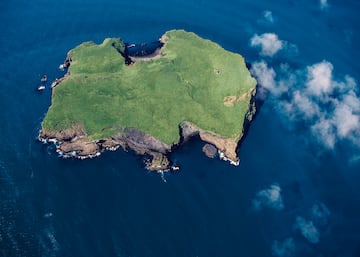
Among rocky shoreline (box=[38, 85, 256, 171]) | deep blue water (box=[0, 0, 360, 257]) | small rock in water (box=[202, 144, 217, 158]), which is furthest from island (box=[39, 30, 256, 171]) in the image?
deep blue water (box=[0, 0, 360, 257])

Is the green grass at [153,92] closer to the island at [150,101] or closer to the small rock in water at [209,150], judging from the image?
the island at [150,101]

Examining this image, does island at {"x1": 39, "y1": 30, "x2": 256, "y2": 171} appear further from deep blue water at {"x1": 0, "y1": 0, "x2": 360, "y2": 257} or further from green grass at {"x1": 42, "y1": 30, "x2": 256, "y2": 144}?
deep blue water at {"x1": 0, "y1": 0, "x2": 360, "y2": 257}

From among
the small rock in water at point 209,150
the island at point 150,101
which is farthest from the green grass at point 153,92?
the small rock in water at point 209,150

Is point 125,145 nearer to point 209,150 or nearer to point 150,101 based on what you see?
point 150,101

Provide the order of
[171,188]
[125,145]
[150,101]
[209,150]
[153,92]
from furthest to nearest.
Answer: [153,92] → [150,101] → [209,150] → [125,145] → [171,188]

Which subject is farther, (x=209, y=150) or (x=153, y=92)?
(x=153, y=92)

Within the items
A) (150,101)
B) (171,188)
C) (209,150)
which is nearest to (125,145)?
(150,101)

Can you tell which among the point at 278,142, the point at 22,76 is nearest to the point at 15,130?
the point at 22,76

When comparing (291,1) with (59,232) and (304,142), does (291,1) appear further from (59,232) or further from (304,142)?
(59,232)
